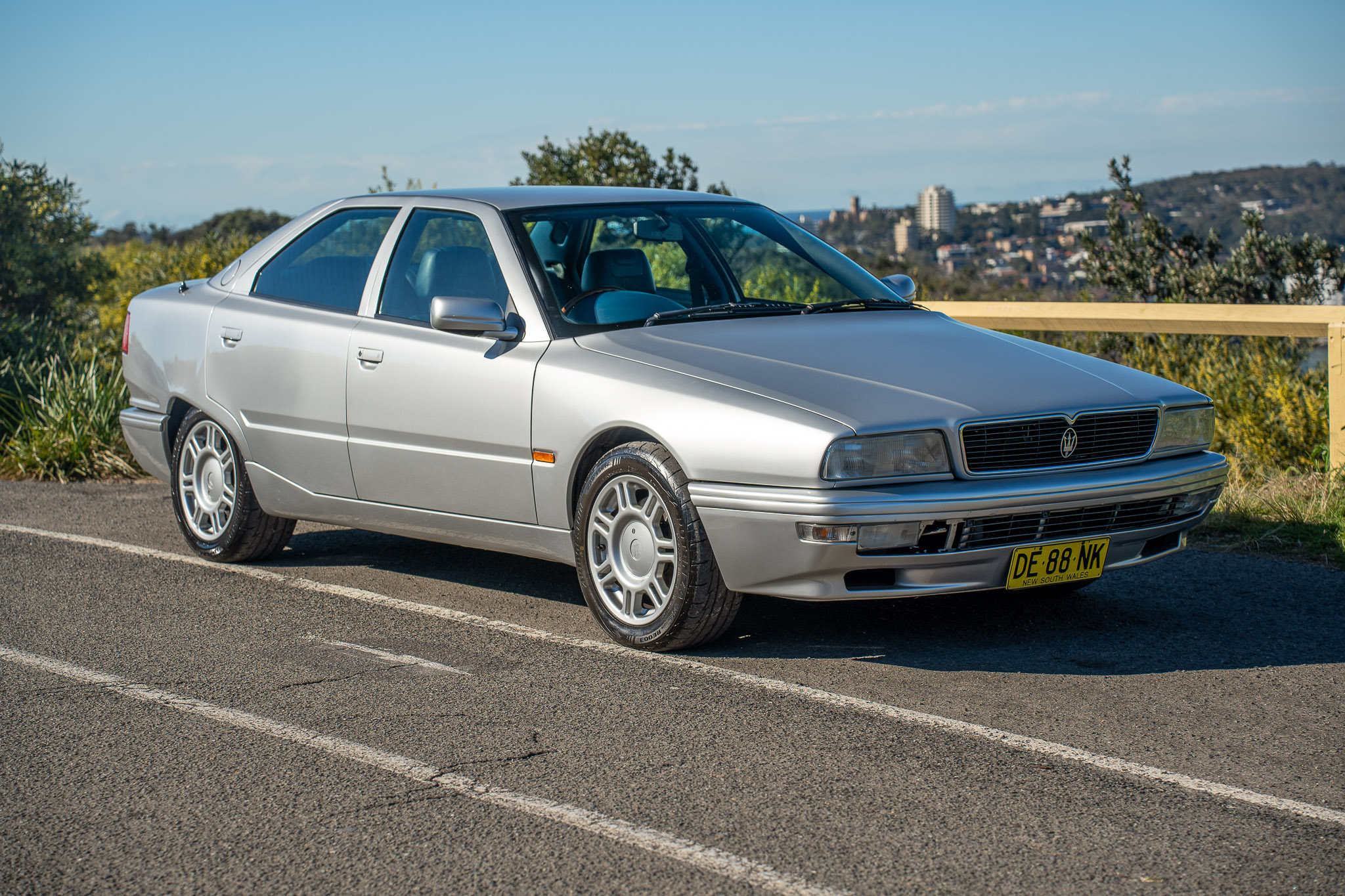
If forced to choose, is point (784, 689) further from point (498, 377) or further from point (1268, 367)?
point (1268, 367)

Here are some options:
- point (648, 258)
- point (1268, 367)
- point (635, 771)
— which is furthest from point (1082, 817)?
point (1268, 367)

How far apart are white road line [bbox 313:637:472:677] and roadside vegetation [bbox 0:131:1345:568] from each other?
1.91m

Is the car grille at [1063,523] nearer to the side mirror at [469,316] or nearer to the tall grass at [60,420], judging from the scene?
the side mirror at [469,316]

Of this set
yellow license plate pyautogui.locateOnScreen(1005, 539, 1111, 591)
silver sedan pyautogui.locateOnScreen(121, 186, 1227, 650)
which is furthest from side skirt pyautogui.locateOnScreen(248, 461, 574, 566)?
yellow license plate pyautogui.locateOnScreen(1005, 539, 1111, 591)

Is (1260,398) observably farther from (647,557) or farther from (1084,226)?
(1084,226)

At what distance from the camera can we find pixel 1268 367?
9180 millimetres

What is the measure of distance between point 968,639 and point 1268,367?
5.07m

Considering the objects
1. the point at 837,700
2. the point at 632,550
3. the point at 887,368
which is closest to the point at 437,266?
the point at 632,550

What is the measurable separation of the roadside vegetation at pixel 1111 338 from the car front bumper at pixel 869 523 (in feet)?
5.02

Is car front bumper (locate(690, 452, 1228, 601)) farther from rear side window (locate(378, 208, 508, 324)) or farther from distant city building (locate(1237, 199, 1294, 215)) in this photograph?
distant city building (locate(1237, 199, 1294, 215))

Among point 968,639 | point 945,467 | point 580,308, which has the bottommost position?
point 968,639

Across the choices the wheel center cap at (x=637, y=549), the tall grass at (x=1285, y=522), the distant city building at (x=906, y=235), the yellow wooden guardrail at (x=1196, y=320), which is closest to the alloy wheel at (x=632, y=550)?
the wheel center cap at (x=637, y=549)

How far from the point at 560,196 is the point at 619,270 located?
0.56 meters

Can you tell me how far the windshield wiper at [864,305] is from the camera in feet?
19.0
